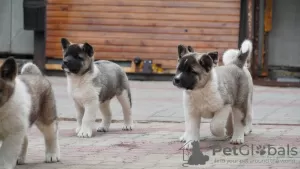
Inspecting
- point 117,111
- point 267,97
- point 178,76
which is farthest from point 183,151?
point 267,97

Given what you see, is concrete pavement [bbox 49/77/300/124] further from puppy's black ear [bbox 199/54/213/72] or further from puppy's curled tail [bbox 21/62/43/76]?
puppy's curled tail [bbox 21/62/43/76]

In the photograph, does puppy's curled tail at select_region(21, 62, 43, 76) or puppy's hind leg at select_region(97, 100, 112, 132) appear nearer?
→ puppy's curled tail at select_region(21, 62, 43, 76)

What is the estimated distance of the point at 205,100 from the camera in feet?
33.2

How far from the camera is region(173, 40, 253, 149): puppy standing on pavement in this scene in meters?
9.96

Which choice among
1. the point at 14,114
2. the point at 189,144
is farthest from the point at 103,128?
the point at 14,114

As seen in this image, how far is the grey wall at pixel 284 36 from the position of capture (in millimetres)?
19750

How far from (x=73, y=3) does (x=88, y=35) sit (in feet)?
2.79

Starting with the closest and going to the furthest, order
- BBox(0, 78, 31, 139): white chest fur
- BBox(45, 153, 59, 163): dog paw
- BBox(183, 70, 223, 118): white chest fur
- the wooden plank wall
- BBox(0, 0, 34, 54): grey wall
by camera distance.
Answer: BBox(0, 78, 31, 139): white chest fur
BBox(45, 153, 59, 163): dog paw
BBox(183, 70, 223, 118): white chest fur
the wooden plank wall
BBox(0, 0, 34, 54): grey wall

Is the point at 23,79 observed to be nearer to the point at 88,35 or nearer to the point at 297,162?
the point at 297,162

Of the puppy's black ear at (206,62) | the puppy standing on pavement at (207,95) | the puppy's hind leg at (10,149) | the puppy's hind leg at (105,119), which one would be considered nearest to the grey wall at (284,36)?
the puppy's hind leg at (105,119)

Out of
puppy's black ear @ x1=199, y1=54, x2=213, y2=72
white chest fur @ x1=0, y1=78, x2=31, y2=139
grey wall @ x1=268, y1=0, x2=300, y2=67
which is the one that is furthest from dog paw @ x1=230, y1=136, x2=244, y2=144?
grey wall @ x1=268, y1=0, x2=300, y2=67

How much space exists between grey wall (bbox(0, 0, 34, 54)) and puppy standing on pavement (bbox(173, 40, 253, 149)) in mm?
10635

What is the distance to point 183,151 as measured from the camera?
9930mm

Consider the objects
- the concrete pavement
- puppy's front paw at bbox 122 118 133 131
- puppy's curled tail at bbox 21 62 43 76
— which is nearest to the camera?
puppy's curled tail at bbox 21 62 43 76
